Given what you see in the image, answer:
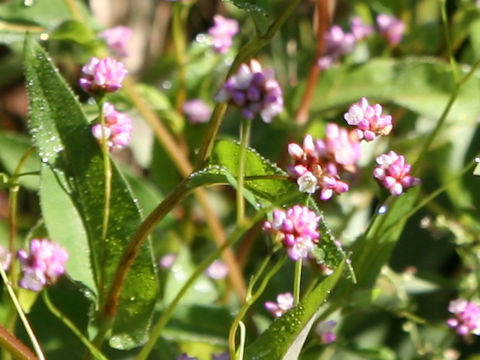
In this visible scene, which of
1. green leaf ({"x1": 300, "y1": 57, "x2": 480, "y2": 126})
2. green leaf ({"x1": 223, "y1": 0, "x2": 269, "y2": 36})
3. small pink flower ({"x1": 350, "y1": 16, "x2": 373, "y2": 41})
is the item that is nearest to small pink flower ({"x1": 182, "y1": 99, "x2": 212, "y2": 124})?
green leaf ({"x1": 300, "y1": 57, "x2": 480, "y2": 126})

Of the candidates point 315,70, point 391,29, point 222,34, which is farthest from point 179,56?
point 391,29

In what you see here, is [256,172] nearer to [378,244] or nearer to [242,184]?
[242,184]

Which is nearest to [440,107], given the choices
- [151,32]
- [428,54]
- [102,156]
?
[428,54]

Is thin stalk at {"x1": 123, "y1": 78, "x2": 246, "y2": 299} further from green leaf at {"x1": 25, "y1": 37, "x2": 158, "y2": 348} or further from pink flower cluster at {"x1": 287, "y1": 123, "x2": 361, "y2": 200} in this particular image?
pink flower cluster at {"x1": 287, "y1": 123, "x2": 361, "y2": 200}

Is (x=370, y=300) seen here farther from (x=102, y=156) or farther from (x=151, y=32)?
(x=151, y=32)

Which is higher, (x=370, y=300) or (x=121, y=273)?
(x=121, y=273)

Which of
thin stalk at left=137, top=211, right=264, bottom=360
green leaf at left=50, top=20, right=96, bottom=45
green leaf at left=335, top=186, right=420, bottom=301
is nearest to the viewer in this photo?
thin stalk at left=137, top=211, right=264, bottom=360

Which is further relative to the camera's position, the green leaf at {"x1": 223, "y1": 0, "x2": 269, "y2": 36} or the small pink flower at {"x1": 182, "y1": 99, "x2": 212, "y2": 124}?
the small pink flower at {"x1": 182, "y1": 99, "x2": 212, "y2": 124}
